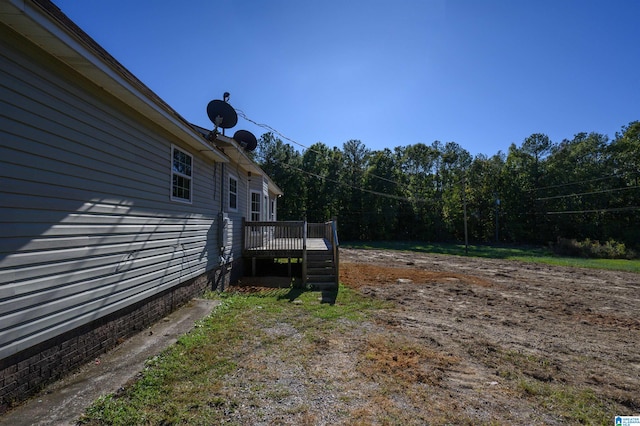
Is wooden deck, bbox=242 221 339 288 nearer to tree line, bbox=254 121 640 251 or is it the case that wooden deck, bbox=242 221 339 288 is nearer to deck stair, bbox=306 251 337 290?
deck stair, bbox=306 251 337 290

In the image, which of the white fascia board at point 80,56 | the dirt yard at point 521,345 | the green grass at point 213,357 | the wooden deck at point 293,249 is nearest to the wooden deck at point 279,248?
the wooden deck at point 293,249

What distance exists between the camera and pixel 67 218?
3.33 metres

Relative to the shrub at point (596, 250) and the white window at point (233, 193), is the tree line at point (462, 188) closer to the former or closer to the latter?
the shrub at point (596, 250)

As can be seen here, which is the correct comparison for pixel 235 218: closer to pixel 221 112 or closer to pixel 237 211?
→ pixel 237 211

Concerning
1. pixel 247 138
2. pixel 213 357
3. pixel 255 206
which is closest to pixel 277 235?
pixel 255 206

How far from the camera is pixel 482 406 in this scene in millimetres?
3129

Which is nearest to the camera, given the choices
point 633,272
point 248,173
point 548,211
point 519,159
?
point 248,173

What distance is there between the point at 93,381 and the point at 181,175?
416 cm

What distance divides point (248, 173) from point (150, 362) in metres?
8.85

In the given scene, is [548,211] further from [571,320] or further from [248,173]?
[248,173]

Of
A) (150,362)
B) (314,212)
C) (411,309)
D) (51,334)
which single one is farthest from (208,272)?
(314,212)

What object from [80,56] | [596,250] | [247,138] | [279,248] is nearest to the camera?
[80,56]

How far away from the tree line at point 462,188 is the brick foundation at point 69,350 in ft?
99.0

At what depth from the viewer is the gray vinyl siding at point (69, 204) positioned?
2729mm
